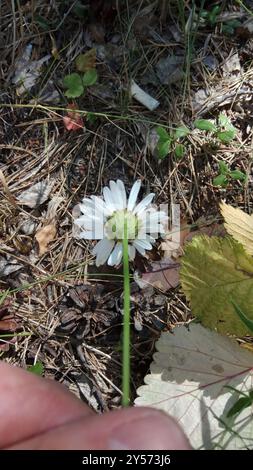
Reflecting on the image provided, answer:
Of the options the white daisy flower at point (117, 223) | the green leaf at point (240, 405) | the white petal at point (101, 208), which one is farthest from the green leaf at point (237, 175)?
the green leaf at point (240, 405)

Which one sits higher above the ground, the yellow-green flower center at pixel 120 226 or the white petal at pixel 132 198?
the white petal at pixel 132 198

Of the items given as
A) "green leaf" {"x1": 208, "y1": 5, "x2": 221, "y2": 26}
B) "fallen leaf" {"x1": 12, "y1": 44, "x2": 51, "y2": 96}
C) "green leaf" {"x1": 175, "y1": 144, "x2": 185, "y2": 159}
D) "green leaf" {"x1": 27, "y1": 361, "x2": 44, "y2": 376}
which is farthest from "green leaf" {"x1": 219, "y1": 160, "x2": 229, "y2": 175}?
"green leaf" {"x1": 27, "y1": 361, "x2": 44, "y2": 376}

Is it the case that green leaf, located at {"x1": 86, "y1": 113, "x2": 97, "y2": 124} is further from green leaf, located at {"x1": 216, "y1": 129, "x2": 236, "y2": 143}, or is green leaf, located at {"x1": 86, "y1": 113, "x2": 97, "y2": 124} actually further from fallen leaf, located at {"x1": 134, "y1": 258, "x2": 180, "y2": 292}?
fallen leaf, located at {"x1": 134, "y1": 258, "x2": 180, "y2": 292}

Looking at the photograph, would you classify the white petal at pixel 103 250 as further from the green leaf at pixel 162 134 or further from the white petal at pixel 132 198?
the green leaf at pixel 162 134

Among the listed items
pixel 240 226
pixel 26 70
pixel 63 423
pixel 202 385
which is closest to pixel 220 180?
pixel 240 226

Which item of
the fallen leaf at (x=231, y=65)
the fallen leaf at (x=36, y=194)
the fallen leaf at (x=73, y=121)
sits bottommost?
the fallen leaf at (x=36, y=194)

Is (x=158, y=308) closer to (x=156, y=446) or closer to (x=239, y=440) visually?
(x=239, y=440)

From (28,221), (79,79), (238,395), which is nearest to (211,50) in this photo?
(79,79)

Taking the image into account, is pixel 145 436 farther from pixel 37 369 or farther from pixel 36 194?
pixel 36 194
